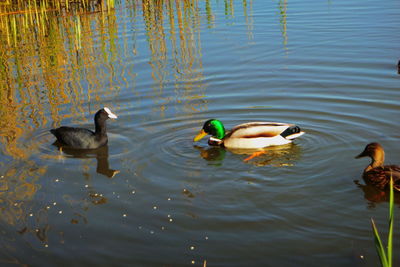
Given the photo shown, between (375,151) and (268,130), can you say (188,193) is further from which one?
(375,151)

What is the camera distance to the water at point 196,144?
6.13m

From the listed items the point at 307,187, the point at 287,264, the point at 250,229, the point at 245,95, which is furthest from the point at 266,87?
the point at 287,264

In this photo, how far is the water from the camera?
6.13 metres

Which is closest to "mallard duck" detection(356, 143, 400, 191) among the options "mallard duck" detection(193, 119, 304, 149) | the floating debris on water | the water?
the water

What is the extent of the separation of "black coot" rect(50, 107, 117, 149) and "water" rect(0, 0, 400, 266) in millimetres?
224

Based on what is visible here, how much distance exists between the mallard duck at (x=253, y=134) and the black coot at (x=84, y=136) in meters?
1.42

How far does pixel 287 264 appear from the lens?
18.3 feet

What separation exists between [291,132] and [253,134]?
1.79 ft

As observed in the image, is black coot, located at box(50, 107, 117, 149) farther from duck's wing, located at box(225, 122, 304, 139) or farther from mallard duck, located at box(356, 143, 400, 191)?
mallard duck, located at box(356, 143, 400, 191)

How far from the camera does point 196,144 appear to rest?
9.34m

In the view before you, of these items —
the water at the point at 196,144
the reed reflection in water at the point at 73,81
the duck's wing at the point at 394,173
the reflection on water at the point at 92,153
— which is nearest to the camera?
the water at the point at 196,144

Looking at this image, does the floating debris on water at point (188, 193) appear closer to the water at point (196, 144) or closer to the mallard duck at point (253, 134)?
the water at point (196, 144)

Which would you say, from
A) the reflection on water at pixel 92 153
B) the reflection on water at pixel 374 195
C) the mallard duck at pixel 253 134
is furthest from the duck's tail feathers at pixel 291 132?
the reflection on water at pixel 92 153

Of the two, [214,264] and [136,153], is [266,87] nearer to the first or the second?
[136,153]
